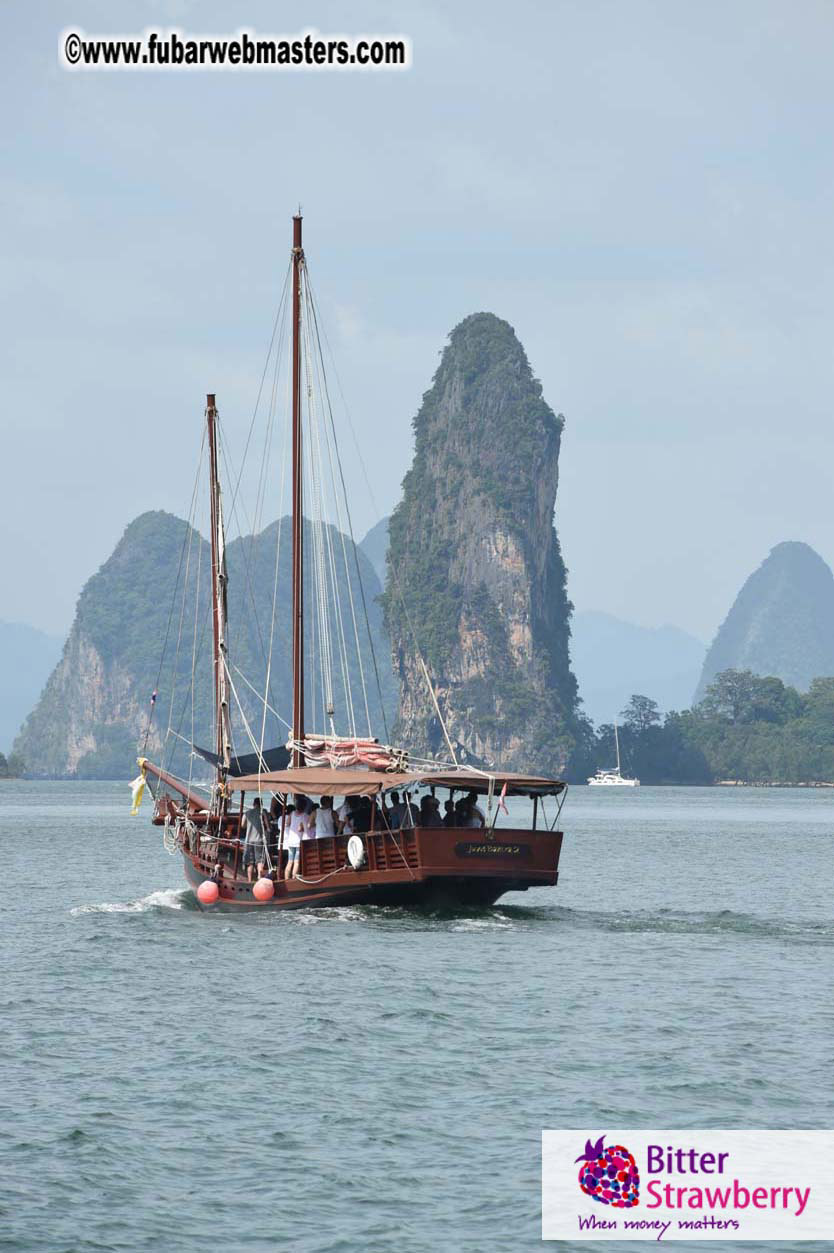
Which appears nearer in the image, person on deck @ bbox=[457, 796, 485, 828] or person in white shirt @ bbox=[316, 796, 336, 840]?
person on deck @ bbox=[457, 796, 485, 828]

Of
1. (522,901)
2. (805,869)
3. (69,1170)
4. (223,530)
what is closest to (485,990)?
(69,1170)

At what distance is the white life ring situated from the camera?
31.0 meters

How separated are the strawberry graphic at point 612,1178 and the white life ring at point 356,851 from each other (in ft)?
50.0

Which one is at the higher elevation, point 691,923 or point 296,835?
point 296,835

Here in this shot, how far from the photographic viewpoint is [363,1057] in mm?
20766

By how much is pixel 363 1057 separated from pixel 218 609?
20902mm

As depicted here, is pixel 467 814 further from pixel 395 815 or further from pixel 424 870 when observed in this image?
pixel 424 870

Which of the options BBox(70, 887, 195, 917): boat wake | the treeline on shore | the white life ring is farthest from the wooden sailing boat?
the treeline on shore

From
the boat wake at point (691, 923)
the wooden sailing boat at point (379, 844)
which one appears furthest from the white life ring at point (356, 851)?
the boat wake at point (691, 923)

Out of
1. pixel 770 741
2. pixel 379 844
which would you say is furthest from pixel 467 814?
pixel 770 741

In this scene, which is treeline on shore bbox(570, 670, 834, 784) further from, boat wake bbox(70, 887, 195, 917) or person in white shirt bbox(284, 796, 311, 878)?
person in white shirt bbox(284, 796, 311, 878)

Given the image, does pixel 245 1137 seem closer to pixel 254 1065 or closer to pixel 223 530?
pixel 254 1065

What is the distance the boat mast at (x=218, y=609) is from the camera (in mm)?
39500

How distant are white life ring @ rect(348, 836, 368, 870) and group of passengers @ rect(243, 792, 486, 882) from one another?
23.9 inches
